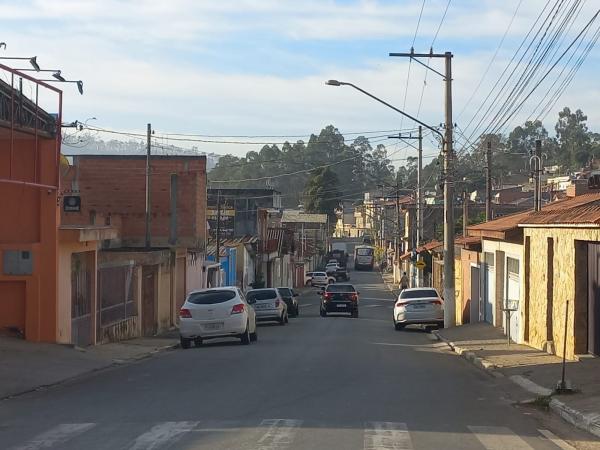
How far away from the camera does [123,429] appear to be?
1080 centimetres

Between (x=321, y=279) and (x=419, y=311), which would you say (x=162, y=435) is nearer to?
(x=419, y=311)

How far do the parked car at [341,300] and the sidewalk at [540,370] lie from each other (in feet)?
53.9

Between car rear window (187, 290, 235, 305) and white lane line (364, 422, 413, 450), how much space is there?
14014mm

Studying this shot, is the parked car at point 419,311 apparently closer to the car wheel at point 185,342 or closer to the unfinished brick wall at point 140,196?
the car wheel at point 185,342

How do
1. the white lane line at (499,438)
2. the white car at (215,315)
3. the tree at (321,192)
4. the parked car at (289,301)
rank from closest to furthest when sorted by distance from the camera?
the white lane line at (499,438) < the white car at (215,315) < the parked car at (289,301) < the tree at (321,192)

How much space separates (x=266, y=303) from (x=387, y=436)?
27.4 metres

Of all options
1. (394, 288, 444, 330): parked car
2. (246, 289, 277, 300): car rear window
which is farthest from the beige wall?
(246, 289, 277, 300): car rear window

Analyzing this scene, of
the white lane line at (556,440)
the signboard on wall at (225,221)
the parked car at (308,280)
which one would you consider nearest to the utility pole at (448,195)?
the white lane line at (556,440)

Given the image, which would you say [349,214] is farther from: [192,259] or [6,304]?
[6,304]

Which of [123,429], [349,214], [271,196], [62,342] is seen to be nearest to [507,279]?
[62,342]

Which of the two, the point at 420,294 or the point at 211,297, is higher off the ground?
the point at 211,297

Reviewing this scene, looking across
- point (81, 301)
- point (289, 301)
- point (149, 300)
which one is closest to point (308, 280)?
point (289, 301)

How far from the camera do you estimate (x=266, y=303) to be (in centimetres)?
3762

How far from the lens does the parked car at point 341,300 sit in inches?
1781
